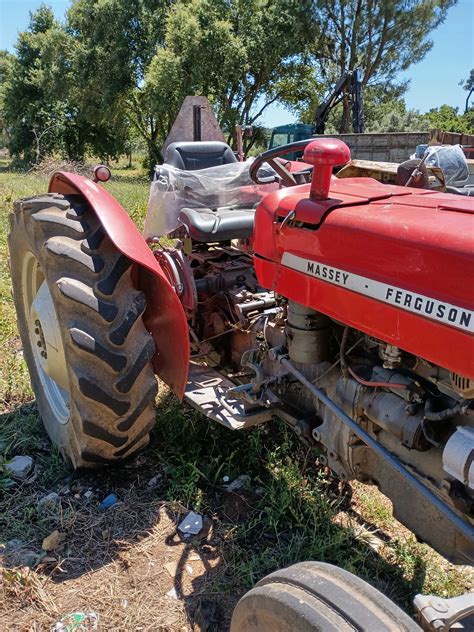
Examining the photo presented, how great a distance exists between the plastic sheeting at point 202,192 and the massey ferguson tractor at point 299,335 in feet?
0.79

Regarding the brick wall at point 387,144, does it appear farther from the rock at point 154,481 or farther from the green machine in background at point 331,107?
the rock at point 154,481

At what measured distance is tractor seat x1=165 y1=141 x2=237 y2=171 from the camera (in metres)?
3.63

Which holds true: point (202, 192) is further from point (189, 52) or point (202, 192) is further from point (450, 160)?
point (189, 52)

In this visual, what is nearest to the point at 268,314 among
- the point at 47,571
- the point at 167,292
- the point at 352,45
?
the point at 167,292

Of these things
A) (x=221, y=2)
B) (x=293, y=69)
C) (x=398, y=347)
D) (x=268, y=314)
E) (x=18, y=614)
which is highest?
(x=221, y=2)

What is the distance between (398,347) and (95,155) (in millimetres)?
27918

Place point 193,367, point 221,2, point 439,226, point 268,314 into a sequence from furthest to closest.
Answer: point 221,2
point 193,367
point 268,314
point 439,226

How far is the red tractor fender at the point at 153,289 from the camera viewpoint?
6.96 feet

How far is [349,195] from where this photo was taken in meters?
1.83

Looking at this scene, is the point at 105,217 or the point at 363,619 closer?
the point at 363,619

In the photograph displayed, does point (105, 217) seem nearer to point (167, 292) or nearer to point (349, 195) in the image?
point (167, 292)

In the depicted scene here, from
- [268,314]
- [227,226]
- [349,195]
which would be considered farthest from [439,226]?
[227,226]

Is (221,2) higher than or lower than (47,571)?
higher

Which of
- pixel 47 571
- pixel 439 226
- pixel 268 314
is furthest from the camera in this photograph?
pixel 268 314
